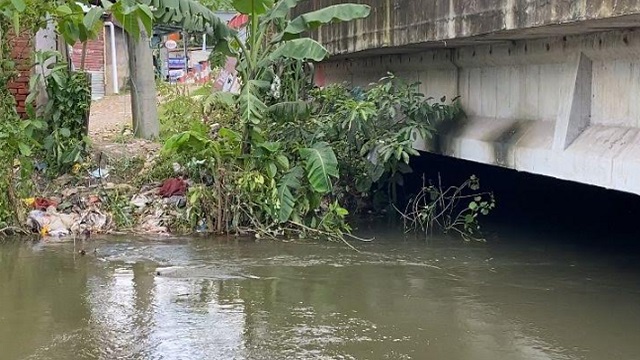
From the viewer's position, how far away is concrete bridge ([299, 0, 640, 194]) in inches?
239

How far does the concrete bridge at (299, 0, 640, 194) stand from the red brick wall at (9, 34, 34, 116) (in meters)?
4.69

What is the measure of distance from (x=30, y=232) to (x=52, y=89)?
7.48 ft

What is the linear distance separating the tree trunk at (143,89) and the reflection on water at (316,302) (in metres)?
4.31

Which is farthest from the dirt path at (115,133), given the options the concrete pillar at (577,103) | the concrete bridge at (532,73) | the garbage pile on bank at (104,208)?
the concrete pillar at (577,103)

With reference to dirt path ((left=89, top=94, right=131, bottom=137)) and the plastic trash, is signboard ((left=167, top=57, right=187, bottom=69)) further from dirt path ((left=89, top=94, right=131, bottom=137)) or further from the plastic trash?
the plastic trash

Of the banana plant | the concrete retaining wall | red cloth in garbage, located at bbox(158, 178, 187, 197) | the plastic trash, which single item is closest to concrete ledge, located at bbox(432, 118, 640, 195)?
the concrete retaining wall

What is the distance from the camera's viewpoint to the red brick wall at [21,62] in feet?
38.0

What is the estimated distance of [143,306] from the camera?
6.68m

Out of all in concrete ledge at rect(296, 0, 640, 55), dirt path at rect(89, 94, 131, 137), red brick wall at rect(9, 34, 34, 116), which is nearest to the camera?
concrete ledge at rect(296, 0, 640, 55)

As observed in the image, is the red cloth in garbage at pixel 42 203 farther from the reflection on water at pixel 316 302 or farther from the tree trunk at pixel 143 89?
the tree trunk at pixel 143 89

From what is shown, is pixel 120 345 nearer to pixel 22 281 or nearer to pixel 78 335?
pixel 78 335

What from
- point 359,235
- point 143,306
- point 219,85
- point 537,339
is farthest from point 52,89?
point 537,339

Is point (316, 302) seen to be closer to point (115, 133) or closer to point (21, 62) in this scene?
point (21, 62)

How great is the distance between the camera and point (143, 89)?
13.1m
